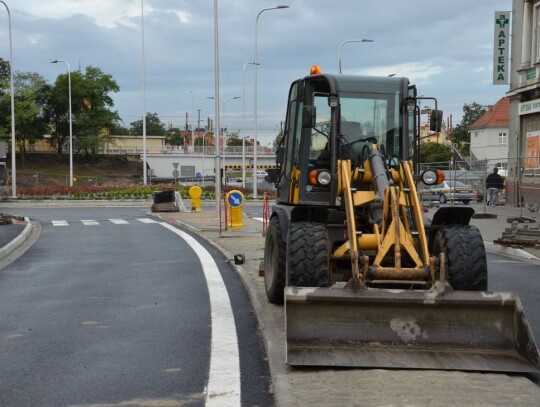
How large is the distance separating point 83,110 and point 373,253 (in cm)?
9128

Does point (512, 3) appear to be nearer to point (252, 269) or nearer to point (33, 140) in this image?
point (252, 269)

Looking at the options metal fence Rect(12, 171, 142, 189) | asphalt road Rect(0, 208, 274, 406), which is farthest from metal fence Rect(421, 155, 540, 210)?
metal fence Rect(12, 171, 142, 189)

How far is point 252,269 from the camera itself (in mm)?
11977

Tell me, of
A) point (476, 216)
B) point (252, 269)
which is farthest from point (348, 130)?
point (476, 216)

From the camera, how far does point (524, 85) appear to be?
104ft

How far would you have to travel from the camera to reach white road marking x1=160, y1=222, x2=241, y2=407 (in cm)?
529

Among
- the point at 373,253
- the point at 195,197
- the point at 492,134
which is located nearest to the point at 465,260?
the point at 373,253

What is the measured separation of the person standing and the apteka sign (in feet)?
16.1

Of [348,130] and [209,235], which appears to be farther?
[209,235]

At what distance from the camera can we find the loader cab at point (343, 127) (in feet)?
26.2

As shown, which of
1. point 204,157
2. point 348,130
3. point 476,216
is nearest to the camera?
point 348,130

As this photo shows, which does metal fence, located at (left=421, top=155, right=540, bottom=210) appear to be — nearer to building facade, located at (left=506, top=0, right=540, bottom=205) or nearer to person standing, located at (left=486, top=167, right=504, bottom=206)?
building facade, located at (left=506, top=0, right=540, bottom=205)

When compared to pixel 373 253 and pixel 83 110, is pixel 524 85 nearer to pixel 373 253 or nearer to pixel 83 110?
pixel 373 253

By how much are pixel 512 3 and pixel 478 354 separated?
30.7m
